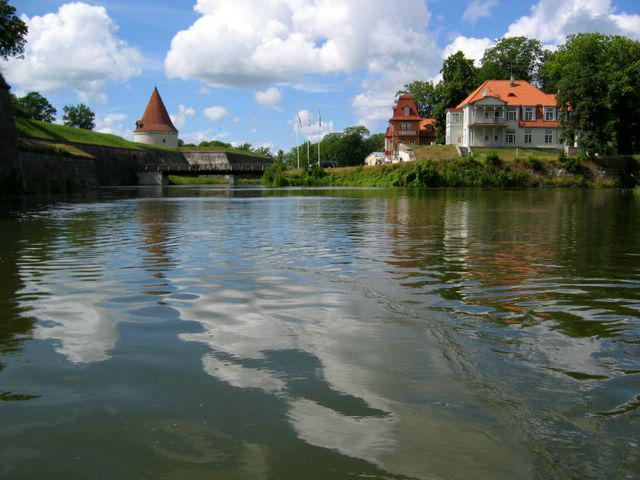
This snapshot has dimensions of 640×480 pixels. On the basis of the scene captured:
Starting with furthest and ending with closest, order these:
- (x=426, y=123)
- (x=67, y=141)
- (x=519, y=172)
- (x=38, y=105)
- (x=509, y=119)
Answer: (x=38, y=105) → (x=426, y=123) → (x=509, y=119) → (x=67, y=141) → (x=519, y=172)

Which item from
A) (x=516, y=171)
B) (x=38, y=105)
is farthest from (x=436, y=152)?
(x=38, y=105)

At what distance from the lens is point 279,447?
164 inches

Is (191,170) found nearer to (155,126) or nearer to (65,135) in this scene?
(65,135)

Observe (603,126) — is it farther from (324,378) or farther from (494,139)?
(324,378)

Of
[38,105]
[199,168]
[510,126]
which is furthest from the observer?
[38,105]

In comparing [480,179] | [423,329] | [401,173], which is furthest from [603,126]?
[423,329]

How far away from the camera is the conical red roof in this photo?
142 meters

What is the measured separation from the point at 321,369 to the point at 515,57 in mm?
114351

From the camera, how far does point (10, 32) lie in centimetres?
4788

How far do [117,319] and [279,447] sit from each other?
4.31 meters

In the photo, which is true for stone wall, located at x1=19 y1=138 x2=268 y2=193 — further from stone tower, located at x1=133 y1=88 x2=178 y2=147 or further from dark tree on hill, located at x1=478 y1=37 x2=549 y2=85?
dark tree on hill, located at x1=478 y1=37 x2=549 y2=85

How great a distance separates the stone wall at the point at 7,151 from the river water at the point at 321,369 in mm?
34660

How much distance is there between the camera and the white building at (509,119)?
8700cm

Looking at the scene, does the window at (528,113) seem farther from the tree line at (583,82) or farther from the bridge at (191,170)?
the bridge at (191,170)
